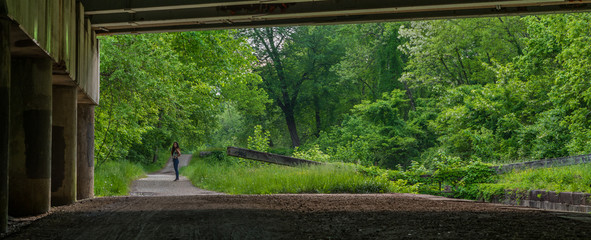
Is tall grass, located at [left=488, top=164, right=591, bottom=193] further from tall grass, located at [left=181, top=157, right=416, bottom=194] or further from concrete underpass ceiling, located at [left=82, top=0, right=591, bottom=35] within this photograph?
concrete underpass ceiling, located at [left=82, top=0, right=591, bottom=35]

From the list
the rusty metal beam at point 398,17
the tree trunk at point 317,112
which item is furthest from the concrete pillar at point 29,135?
the tree trunk at point 317,112

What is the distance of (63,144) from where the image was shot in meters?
11.1

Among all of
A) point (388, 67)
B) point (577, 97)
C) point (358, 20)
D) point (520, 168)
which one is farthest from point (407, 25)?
point (358, 20)

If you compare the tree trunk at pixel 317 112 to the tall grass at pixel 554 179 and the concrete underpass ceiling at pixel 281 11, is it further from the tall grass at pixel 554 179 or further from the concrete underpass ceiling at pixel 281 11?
the concrete underpass ceiling at pixel 281 11

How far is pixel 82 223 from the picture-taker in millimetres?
7551

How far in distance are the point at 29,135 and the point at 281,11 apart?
530 centimetres

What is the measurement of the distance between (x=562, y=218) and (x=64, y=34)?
7815 millimetres

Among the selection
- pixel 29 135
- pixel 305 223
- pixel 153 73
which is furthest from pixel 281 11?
pixel 153 73

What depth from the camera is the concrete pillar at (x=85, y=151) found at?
13.1 meters

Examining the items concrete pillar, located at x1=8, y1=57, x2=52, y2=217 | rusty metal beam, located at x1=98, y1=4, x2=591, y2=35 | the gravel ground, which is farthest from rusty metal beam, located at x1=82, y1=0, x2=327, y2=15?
the gravel ground

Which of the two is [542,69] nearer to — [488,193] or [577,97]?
[577,97]

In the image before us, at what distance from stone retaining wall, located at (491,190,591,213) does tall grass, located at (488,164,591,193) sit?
0.18 m

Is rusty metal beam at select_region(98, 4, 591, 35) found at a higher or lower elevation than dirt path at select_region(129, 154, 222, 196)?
higher

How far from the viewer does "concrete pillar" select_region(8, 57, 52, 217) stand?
859cm
